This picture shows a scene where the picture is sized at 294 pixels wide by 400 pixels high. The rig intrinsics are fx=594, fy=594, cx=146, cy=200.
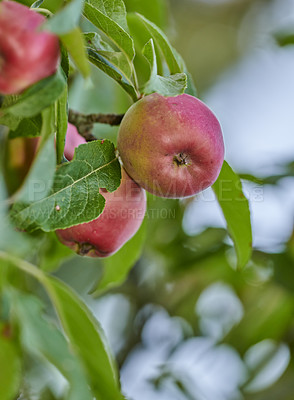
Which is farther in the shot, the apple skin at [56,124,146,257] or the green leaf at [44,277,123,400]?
the green leaf at [44,277,123,400]

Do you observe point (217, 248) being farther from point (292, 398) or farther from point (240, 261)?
point (240, 261)

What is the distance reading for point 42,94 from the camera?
1.98 ft

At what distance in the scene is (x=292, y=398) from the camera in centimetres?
151

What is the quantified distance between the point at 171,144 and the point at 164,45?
191 millimetres

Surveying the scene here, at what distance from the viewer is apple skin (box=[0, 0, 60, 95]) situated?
0.56m

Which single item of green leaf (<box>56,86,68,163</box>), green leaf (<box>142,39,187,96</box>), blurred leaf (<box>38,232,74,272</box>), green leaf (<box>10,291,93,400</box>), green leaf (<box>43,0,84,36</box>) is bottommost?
blurred leaf (<box>38,232,74,272</box>)

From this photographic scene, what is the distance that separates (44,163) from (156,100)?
0.75 feet

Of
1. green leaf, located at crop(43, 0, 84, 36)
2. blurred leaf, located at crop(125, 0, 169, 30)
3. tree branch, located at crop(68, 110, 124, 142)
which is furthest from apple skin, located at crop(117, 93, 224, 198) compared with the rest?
blurred leaf, located at crop(125, 0, 169, 30)

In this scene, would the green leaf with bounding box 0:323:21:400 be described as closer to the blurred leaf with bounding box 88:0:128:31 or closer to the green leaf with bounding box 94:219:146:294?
the green leaf with bounding box 94:219:146:294

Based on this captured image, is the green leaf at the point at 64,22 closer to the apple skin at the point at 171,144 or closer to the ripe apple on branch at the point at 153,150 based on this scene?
the ripe apple on branch at the point at 153,150

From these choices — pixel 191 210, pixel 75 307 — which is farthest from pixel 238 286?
pixel 75 307

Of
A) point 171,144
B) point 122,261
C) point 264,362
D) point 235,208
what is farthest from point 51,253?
point 264,362

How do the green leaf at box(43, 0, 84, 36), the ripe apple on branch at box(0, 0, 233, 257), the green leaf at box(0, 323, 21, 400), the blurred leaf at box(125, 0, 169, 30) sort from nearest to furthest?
the green leaf at box(43, 0, 84, 36) < the ripe apple on branch at box(0, 0, 233, 257) < the green leaf at box(0, 323, 21, 400) < the blurred leaf at box(125, 0, 169, 30)

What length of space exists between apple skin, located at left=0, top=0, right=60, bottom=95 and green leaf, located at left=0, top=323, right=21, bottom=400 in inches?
22.1
